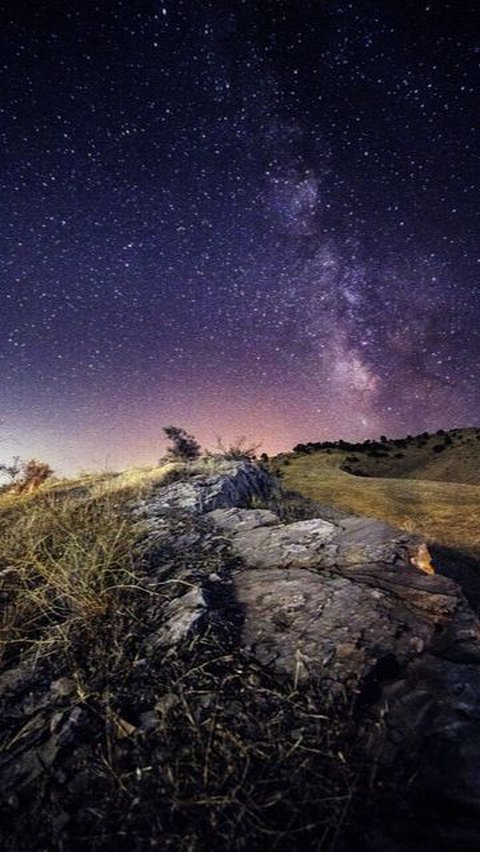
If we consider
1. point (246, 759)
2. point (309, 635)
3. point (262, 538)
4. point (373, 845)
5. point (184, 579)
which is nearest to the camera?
point (373, 845)

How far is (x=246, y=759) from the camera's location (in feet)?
5.62

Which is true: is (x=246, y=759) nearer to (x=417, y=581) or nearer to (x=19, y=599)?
(x=417, y=581)

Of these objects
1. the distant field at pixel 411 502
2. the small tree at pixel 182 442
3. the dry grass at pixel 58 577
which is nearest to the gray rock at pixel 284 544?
the dry grass at pixel 58 577

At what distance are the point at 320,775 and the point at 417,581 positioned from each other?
1836mm

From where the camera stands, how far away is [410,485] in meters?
12.3

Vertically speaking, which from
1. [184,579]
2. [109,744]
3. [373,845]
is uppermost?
[184,579]

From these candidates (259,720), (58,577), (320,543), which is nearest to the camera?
(259,720)

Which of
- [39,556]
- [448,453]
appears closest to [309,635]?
[39,556]

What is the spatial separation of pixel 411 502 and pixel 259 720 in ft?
30.4

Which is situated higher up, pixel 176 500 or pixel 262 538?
pixel 176 500

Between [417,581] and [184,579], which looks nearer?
[417,581]

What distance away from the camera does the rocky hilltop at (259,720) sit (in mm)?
1526

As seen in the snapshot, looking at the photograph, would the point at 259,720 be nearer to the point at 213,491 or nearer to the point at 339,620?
the point at 339,620

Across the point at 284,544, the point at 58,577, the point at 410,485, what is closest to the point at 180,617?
the point at 58,577
